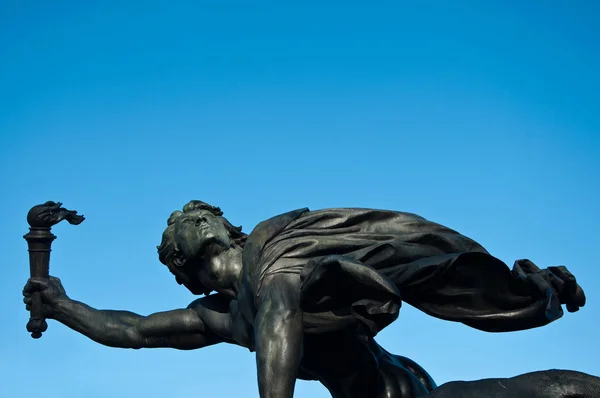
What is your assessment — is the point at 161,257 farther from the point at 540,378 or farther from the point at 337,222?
the point at 540,378

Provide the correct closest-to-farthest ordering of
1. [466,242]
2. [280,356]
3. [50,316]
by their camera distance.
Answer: [280,356] → [466,242] → [50,316]

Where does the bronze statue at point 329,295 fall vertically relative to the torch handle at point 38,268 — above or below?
below

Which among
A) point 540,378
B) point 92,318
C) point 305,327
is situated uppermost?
point 92,318

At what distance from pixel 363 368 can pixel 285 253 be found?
1.12 meters

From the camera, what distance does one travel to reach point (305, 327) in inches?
433

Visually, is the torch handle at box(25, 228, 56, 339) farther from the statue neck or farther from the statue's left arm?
the statue's left arm

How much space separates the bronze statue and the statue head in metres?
0.01

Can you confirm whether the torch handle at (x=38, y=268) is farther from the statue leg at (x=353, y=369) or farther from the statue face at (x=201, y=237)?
the statue leg at (x=353, y=369)

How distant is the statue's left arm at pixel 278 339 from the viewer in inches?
418

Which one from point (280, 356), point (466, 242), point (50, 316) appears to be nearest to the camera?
point (280, 356)

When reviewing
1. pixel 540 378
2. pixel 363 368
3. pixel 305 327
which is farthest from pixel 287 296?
pixel 540 378

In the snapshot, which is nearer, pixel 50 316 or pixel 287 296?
pixel 287 296

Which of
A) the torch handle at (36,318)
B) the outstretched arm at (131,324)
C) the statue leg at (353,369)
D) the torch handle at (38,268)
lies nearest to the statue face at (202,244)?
the outstretched arm at (131,324)

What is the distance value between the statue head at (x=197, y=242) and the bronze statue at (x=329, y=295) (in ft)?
0.04
